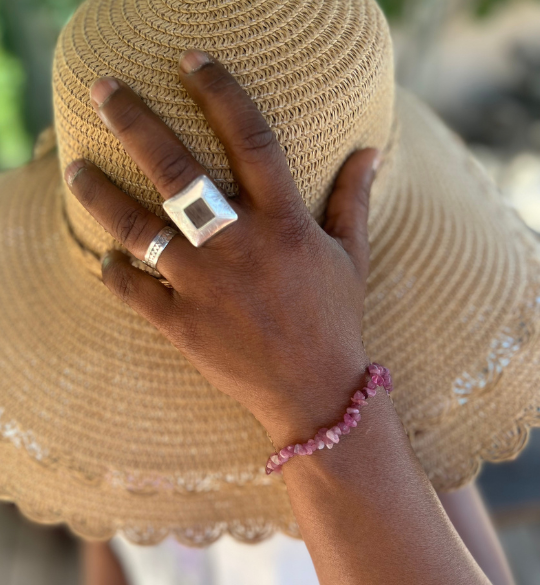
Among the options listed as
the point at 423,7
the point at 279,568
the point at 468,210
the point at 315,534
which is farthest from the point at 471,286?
the point at 423,7

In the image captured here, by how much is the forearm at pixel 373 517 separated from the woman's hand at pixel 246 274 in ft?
0.14

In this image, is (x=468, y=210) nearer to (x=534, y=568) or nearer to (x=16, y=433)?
(x=16, y=433)

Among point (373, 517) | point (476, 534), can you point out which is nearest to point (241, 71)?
point (373, 517)

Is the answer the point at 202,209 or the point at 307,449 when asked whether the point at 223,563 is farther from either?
the point at 202,209

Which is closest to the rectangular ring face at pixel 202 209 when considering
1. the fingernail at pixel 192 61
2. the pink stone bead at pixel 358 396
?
the fingernail at pixel 192 61

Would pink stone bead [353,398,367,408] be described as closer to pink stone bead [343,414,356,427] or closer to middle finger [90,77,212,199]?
pink stone bead [343,414,356,427]

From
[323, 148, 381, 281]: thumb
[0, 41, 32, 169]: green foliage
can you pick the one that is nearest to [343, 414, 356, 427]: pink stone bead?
[323, 148, 381, 281]: thumb

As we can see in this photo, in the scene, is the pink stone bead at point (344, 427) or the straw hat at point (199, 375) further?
the straw hat at point (199, 375)

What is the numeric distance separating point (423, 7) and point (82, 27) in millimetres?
1291

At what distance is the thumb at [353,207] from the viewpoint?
55 cm

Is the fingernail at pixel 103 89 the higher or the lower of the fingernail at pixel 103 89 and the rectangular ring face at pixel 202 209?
the higher

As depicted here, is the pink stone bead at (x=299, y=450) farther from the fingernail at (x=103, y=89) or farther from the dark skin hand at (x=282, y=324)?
the fingernail at (x=103, y=89)

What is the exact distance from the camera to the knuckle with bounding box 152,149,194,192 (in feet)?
1.51

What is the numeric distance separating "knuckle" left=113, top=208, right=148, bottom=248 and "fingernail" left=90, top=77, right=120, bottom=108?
0.35 ft
